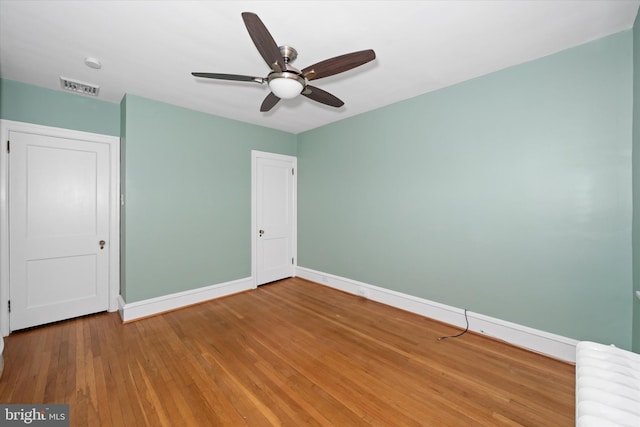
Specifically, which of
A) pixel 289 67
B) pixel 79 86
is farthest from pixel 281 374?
pixel 79 86

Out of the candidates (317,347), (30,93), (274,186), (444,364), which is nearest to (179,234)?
(274,186)

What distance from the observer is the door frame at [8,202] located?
2.62 m

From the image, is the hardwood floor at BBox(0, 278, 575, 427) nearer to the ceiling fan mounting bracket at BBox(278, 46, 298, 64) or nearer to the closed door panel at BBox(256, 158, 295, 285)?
the closed door panel at BBox(256, 158, 295, 285)

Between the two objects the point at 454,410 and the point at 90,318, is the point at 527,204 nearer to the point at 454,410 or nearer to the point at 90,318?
the point at 454,410

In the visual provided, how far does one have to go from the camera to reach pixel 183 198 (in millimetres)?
3465

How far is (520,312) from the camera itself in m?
2.46

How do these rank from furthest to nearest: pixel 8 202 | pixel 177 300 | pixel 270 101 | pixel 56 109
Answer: pixel 177 300, pixel 56 109, pixel 8 202, pixel 270 101

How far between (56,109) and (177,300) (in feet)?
8.66

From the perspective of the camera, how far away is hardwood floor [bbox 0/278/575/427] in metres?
1.68

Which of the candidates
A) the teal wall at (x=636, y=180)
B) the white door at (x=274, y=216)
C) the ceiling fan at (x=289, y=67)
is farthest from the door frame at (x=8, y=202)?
the teal wall at (x=636, y=180)

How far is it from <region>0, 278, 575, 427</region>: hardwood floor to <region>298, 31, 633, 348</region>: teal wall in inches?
21.3

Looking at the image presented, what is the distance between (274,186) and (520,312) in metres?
3.72

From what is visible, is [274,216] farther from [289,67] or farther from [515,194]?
[515,194]

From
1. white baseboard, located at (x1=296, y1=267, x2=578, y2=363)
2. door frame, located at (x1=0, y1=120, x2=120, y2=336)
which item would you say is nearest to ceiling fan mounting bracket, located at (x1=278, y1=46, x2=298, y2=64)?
door frame, located at (x1=0, y1=120, x2=120, y2=336)
